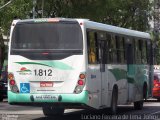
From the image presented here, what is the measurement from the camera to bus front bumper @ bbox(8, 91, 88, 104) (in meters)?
17.2

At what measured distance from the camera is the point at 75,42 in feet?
58.0

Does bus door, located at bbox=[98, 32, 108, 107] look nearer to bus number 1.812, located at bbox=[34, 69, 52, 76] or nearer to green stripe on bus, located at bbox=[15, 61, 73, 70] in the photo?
green stripe on bus, located at bbox=[15, 61, 73, 70]

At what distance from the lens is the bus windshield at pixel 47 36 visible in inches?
698

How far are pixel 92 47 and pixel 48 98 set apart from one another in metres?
2.18

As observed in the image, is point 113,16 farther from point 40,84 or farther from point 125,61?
point 40,84

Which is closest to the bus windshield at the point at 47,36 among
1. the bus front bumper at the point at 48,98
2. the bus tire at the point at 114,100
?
→ the bus front bumper at the point at 48,98

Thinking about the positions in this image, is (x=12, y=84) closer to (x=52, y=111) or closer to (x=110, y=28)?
(x=52, y=111)

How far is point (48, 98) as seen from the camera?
1745cm

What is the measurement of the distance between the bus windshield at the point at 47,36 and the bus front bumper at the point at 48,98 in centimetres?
139

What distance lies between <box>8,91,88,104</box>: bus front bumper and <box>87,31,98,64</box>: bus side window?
125 centimetres

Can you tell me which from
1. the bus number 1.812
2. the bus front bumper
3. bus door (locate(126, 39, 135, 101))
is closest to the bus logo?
the bus number 1.812

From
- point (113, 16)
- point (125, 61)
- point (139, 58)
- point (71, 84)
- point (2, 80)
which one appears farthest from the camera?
point (113, 16)

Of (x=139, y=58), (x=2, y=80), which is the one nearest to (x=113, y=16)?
(x=2, y=80)

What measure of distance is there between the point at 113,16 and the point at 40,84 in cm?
4098
